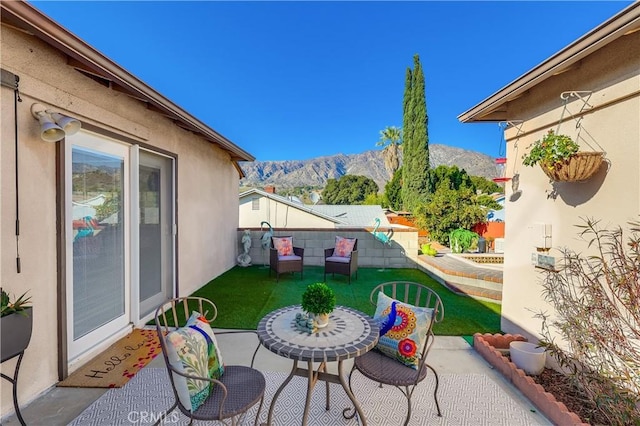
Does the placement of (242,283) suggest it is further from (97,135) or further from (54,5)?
(54,5)

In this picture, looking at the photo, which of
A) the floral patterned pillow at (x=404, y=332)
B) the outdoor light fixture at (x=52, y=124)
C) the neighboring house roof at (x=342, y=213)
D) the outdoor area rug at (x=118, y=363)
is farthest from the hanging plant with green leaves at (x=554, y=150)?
the neighboring house roof at (x=342, y=213)

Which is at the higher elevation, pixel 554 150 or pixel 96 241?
pixel 554 150

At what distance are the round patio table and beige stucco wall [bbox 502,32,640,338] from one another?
7.39 ft

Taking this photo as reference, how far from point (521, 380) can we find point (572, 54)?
9.30ft

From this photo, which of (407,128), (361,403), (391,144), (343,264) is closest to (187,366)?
(361,403)

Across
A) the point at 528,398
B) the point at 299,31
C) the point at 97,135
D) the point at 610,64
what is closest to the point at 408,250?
the point at 528,398

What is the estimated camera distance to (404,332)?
2309mm

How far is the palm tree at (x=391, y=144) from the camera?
107ft

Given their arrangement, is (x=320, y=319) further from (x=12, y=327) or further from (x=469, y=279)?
(x=469, y=279)

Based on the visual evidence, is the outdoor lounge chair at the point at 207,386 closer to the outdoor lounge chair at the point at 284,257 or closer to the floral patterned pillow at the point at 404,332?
the floral patterned pillow at the point at 404,332

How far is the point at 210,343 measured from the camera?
1.96 metres

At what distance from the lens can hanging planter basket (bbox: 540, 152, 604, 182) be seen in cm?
244

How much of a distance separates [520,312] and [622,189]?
1.86 meters

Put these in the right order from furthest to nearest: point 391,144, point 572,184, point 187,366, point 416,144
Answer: point 391,144 < point 416,144 < point 572,184 < point 187,366
